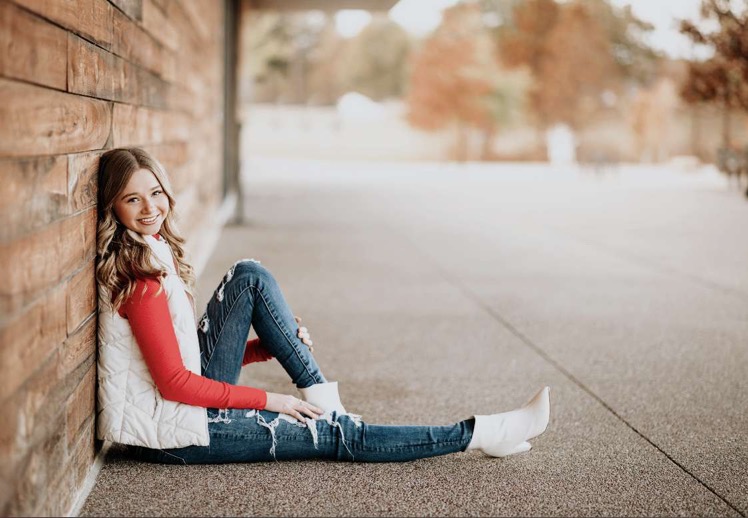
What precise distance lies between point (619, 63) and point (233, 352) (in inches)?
1655

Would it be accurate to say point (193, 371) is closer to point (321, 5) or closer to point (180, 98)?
point (180, 98)

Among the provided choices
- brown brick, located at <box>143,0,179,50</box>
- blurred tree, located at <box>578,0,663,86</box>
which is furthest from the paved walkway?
blurred tree, located at <box>578,0,663,86</box>

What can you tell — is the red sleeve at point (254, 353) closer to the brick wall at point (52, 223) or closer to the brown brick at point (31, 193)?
the brick wall at point (52, 223)

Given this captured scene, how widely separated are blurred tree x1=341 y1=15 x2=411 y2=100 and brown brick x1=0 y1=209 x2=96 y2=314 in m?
45.8

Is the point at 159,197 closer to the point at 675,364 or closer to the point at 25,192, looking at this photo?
the point at 25,192

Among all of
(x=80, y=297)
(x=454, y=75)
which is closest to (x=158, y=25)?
(x=80, y=297)

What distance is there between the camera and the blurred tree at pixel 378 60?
47.5 metres

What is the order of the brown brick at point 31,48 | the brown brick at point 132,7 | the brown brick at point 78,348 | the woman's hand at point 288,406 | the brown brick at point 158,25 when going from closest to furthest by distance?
the brown brick at point 31,48, the brown brick at point 78,348, the woman's hand at point 288,406, the brown brick at point 132,7, the brown brick at point 158,25

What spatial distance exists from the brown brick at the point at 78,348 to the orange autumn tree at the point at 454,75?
31.0 meters

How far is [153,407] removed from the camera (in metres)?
2.59

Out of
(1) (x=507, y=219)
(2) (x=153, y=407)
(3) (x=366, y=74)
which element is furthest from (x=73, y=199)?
(3) (x=366, y=74)

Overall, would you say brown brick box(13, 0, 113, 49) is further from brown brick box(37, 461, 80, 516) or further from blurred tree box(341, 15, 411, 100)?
blurred tree box(341, 15, 411, 100)

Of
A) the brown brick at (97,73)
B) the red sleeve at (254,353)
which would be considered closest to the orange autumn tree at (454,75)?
the brown brick at (97,73)

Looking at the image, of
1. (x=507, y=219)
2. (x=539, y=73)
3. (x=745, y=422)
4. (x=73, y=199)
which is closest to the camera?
(x=73, y=199)
